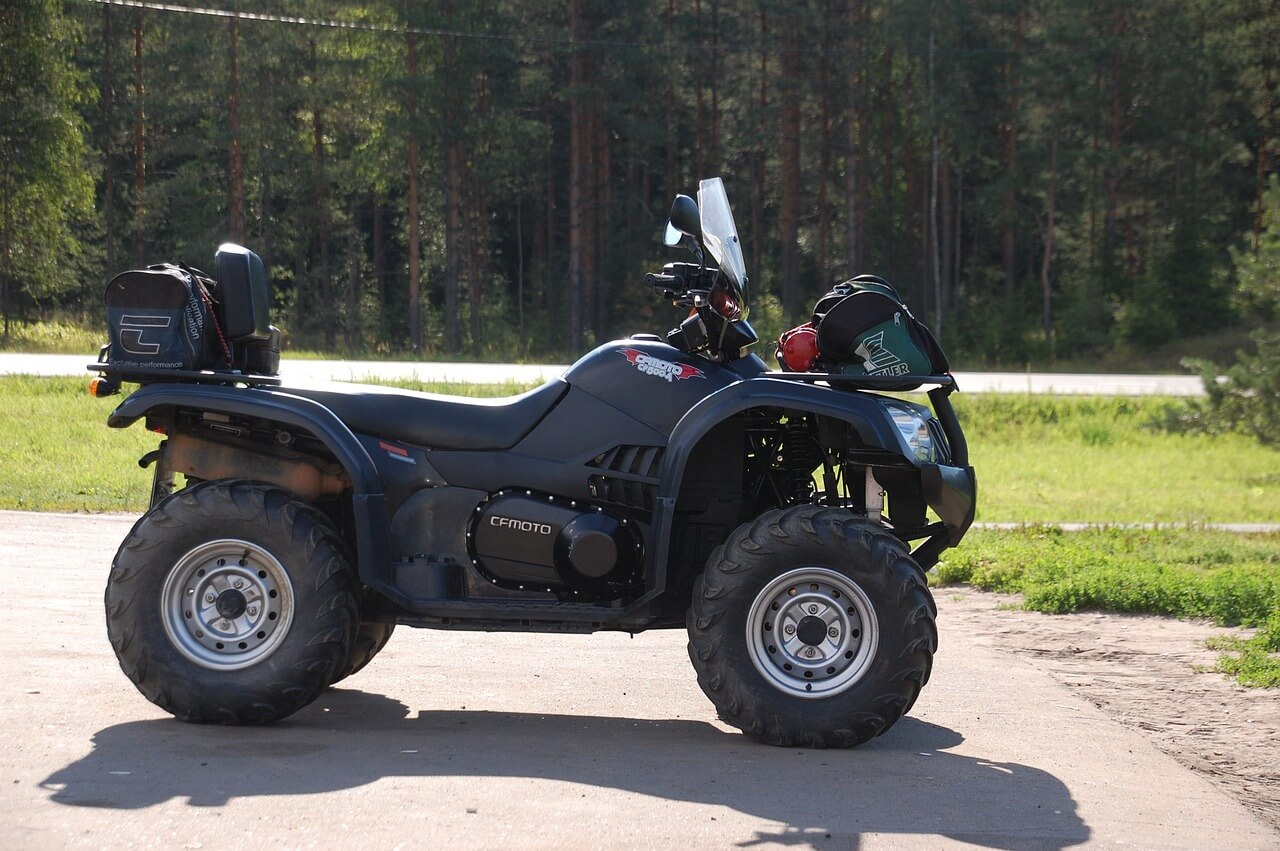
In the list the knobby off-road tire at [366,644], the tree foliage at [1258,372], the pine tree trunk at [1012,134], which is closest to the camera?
the knobby off-road tire at [366,644]

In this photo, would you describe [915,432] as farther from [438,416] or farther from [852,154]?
[852,154]

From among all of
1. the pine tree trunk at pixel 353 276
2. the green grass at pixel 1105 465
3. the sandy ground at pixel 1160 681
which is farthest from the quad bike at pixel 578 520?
the pine tree trunk at pixel 353 276

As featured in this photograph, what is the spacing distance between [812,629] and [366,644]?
2.21 m

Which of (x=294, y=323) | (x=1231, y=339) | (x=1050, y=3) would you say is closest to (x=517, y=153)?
(x=294, y=323)

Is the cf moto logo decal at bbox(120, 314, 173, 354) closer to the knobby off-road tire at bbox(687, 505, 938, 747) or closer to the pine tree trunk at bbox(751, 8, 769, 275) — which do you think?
the knobby off-road tire at bbox(687, 505, 938, 747)

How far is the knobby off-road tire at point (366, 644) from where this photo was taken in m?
6.91

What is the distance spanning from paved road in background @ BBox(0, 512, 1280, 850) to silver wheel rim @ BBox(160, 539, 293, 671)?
346 millimetres

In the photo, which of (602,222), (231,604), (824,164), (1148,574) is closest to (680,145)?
(602,222)

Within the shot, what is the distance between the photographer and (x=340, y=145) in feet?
162

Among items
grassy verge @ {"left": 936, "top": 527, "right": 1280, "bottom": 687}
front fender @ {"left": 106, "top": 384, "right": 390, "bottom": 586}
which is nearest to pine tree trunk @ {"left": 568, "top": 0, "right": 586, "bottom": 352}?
grassy verge @ {"left": 936, "top": 527, "right": 1280, "bottom": 687}

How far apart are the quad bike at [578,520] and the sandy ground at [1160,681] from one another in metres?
1.35

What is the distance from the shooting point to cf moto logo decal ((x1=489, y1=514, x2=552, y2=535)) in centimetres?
620

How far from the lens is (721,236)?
6523 millimetres

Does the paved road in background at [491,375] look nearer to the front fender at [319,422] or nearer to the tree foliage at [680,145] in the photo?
the tree foliage at [680,145]
